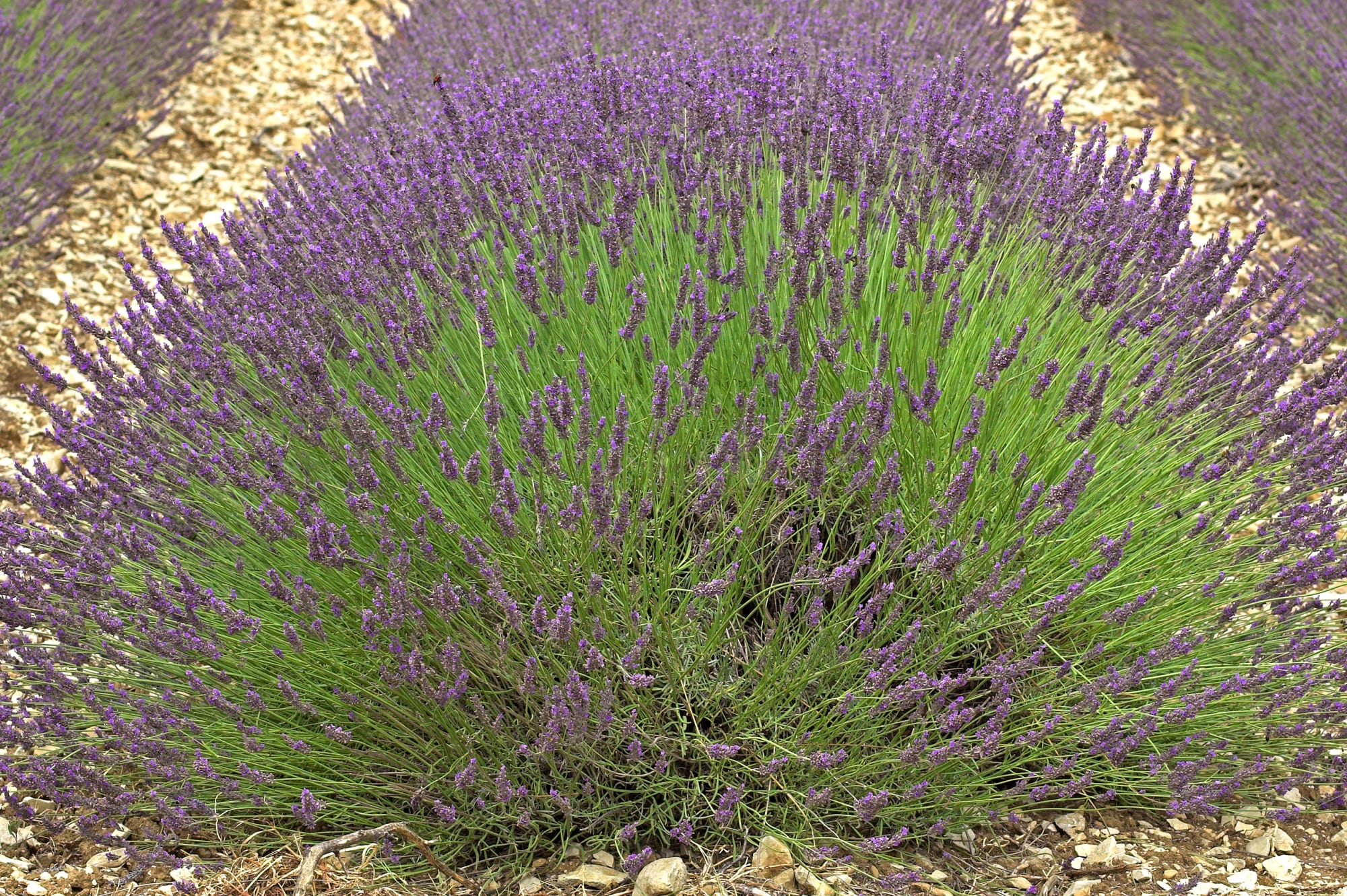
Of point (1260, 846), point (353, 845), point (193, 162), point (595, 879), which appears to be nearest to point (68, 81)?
point (193, 162)

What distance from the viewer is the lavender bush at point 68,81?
4797mm

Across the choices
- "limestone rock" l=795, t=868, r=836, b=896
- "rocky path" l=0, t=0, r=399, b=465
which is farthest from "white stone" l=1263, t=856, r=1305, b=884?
"rocky path" l=0, t=0, r=399, b=465

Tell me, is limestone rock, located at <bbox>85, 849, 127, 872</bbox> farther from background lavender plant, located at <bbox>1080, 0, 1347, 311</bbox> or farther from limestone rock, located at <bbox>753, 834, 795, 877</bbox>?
background lavender plant, located at <bbox>1080, 0, 1347, 311</bbox>

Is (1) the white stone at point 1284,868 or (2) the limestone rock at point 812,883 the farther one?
(1) the white stone at point 1284,868

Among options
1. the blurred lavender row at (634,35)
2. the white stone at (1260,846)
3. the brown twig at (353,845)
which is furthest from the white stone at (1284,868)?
the blurred lavender row at (634,35)

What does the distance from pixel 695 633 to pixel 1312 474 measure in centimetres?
126

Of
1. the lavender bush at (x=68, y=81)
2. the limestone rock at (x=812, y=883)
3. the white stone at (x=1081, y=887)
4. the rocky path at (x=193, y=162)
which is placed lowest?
the rocky path at (x=193, y=162)

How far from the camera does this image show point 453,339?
8.23 feet

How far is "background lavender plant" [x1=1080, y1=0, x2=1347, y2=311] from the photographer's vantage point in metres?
4.45

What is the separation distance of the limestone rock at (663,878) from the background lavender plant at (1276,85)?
3418 mm

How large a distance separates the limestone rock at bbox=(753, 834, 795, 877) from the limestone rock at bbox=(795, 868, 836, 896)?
0.02 metres

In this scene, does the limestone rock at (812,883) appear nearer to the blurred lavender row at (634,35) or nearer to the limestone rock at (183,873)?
the limestone rock at (183,873)

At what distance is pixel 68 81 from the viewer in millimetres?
5281

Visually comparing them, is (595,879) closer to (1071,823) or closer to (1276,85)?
(1071,823)
